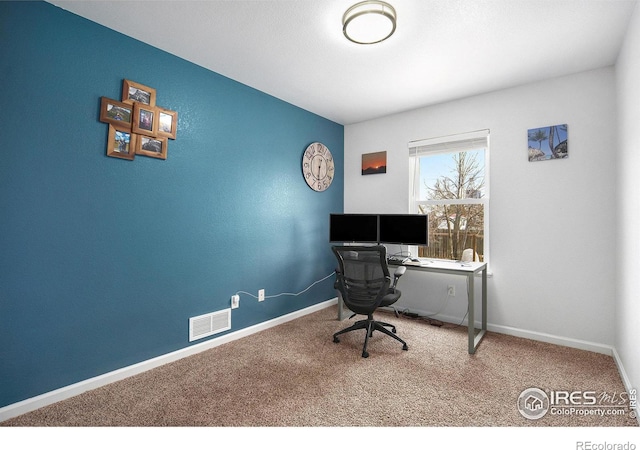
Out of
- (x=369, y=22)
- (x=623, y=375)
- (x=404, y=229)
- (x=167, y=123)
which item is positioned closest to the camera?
(x=369, y=22)

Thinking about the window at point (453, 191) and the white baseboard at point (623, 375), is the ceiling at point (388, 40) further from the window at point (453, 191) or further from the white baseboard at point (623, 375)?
the white baseboard at point (623, 375)

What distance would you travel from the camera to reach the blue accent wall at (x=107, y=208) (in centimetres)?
180

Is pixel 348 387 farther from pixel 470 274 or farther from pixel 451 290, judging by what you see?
pixel 451 290

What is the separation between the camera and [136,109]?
223 centimetres

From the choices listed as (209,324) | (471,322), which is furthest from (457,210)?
(209,324)

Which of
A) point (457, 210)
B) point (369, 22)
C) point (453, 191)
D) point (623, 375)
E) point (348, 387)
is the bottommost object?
point (348, 387)

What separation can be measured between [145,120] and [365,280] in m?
2.23

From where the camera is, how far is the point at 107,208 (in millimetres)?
2133

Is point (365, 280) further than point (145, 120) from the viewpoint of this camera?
Yes

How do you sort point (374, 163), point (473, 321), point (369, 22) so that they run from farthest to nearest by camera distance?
point (374, 163)
point (473, 321)
point (369, 22)

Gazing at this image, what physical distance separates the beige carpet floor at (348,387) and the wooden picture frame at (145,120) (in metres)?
1.83

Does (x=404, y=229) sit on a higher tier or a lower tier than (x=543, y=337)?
higher

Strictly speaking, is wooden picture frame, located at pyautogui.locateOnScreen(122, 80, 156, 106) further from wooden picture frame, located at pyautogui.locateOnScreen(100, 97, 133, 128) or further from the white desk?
the white desk
